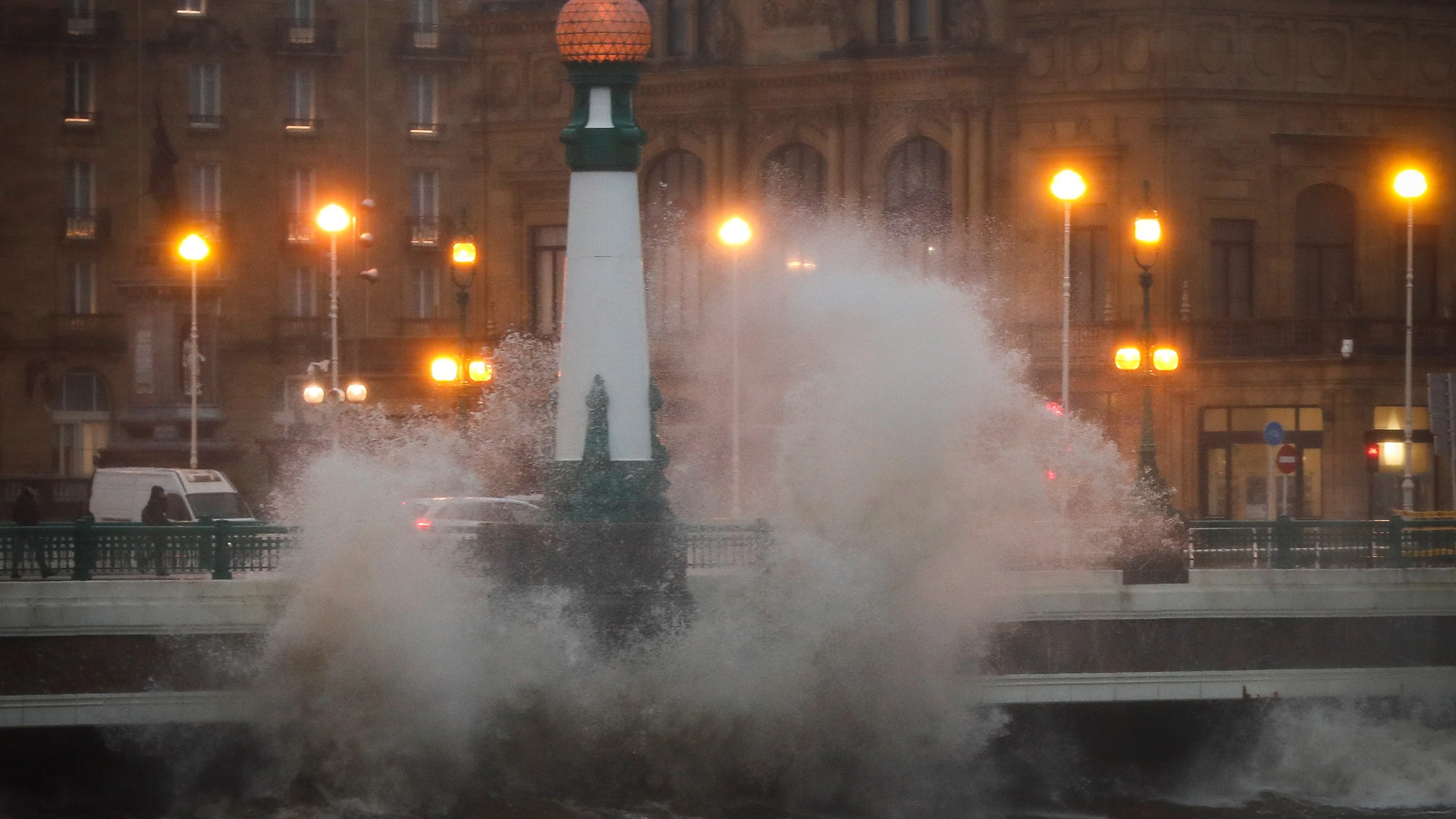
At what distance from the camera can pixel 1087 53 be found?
50688mm

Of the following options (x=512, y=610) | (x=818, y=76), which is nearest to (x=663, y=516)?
(x=512, y=610)

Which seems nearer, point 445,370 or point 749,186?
point 445,370

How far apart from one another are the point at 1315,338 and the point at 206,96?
31.2 metres

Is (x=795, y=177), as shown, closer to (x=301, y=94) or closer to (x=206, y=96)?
(x=301, y=94)

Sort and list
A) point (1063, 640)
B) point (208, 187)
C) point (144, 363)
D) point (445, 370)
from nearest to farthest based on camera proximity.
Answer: point (1063, 640) < point (445, 370) < point (144, 363) < point (208, 187)

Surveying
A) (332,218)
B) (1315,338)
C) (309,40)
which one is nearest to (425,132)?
(309,40)

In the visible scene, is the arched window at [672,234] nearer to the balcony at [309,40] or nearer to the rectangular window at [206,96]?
the balcony at [309,40]

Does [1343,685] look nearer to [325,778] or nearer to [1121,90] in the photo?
[325,778]

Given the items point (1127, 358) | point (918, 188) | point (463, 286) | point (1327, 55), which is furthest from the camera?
point (918, 188)

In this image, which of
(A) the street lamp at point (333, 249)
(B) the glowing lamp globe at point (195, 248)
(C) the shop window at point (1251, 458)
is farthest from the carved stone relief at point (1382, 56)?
(B) the glowing lamp globe at point (195, 248)

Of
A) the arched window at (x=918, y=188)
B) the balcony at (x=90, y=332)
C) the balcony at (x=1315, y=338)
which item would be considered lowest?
the balcony at (x=1315, y=338)

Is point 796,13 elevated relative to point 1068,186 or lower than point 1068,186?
elevated

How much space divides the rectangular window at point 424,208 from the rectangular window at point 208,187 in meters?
5.09

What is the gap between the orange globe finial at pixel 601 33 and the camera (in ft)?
80.0
